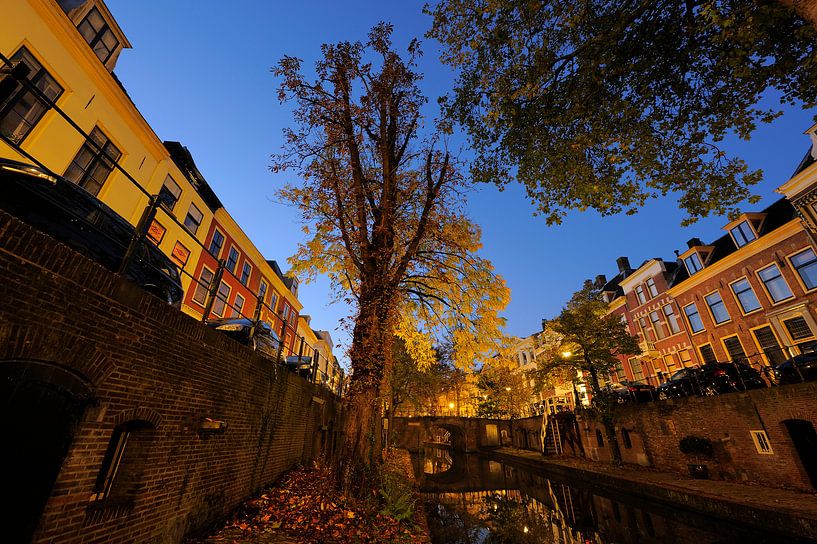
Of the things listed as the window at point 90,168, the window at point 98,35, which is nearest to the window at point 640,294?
the window at point 90,168

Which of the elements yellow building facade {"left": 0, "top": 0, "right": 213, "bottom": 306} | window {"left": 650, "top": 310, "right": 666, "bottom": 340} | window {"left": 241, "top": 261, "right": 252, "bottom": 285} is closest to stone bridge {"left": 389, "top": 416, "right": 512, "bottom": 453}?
window {"left": 650, "top": 310, "right": 666, "bottom": 340}

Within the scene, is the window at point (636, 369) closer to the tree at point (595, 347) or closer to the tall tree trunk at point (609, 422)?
the tree at point (595, 347)

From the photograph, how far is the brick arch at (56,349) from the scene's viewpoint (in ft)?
8.96

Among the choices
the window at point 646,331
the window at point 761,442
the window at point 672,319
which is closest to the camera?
the window at point 761,442

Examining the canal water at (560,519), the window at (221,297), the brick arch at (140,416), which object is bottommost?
the canal water at (560,519)

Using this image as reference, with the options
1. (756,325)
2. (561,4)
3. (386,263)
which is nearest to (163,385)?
(386,263)

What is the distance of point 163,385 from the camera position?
4.39 meters

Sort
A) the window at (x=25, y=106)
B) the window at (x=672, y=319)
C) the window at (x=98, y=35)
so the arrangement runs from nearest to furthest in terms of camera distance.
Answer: the window at (x=25, y=106), the window at (x=98, y=35), the window at (x=672, y=319)

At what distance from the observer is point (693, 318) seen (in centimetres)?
2469

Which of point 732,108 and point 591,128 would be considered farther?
point 591,128

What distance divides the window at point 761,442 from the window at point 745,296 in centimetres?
1121

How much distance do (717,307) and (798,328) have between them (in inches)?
196

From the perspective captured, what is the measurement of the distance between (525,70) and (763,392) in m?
14.9

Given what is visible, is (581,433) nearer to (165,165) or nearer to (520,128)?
(520,128)
